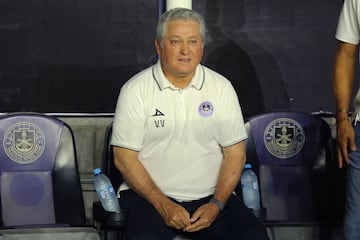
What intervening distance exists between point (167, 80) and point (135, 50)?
0.74 meters

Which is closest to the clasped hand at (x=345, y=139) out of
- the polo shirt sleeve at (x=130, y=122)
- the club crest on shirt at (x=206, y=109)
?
the club crest on shirt at (x=206, y=109)

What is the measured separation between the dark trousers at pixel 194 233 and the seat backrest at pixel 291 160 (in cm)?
52

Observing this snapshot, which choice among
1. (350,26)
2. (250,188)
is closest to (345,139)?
(350,26)

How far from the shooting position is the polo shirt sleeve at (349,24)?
3842 mm

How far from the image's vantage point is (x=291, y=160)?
15.0 ft

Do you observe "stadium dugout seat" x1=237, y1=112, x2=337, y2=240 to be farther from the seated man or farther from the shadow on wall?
the seated man

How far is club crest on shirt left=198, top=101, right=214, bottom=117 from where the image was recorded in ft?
13.3

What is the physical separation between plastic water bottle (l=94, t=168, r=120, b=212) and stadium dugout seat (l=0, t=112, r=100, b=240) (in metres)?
0.30

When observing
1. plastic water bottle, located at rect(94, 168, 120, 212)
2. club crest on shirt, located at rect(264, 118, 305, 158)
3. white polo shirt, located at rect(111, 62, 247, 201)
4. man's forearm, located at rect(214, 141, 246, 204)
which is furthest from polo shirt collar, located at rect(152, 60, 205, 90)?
club crest on shirt, located at rect(264, 118, 305, 158)

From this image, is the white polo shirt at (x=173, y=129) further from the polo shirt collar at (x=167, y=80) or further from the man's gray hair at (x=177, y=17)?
the man's gray hair at (x=177, y=17)

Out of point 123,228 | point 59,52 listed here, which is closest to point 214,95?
point 123,228

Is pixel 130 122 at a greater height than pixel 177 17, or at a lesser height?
lesser

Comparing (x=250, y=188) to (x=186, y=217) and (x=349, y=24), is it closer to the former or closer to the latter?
(x=186, y=217)

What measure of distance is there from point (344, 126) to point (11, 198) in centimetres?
163
